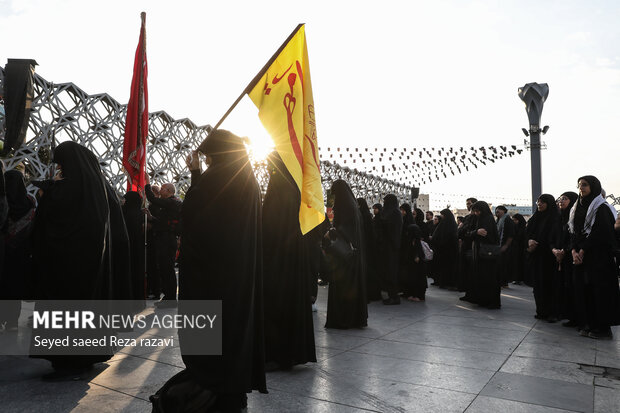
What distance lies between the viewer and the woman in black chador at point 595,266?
16.2 ft

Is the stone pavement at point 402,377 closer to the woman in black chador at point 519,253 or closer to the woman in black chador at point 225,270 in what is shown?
the woman in black chador at point 225,270

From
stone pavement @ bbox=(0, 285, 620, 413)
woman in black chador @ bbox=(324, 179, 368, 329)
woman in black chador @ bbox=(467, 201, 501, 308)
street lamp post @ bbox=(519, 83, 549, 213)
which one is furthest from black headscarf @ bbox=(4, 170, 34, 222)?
street lamp post @ bbox=(519, 83, 549, 213)

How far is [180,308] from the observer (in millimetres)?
2607

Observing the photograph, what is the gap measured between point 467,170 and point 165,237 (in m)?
17.6

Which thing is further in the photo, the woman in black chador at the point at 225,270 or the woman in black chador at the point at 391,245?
the woman in black chador at the point at 391,245

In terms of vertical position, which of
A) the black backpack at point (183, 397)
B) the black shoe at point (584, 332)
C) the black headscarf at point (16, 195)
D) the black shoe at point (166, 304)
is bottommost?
the black shoe at point (584, 332)

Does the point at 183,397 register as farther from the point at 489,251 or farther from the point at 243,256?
the point at 489,251

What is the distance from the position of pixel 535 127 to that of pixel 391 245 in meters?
15.6

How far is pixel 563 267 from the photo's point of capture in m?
5.70

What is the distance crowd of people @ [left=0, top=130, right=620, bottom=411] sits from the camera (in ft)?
8.32

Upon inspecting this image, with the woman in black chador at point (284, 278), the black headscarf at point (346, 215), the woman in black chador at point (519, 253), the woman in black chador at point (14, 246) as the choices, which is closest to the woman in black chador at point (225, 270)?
the woman in black chador at point (284, 278)

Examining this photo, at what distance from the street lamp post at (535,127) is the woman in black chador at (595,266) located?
15642mm

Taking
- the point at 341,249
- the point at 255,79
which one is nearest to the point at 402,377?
the point at 341,249

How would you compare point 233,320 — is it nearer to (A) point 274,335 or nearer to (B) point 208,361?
(B) point 208,361
